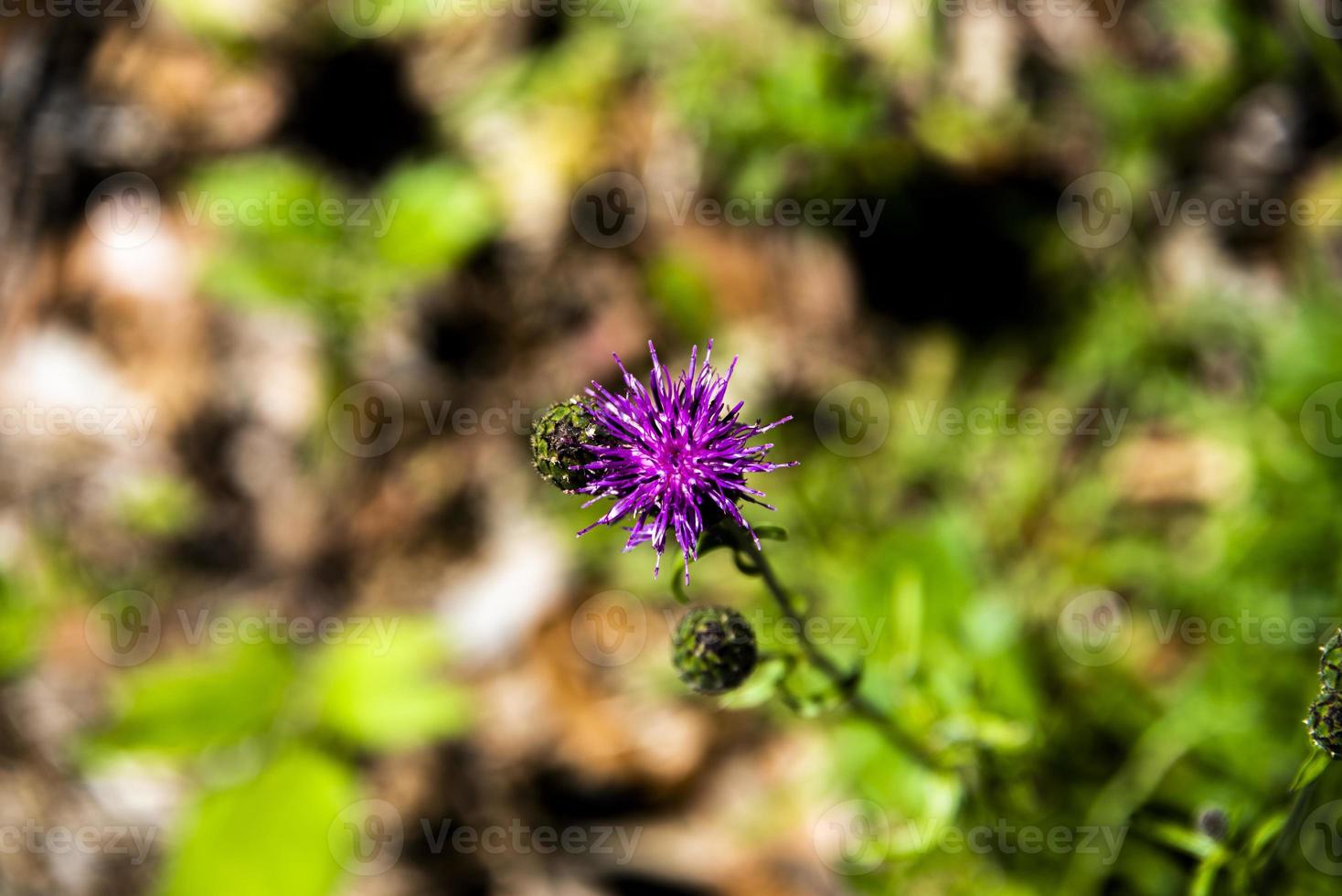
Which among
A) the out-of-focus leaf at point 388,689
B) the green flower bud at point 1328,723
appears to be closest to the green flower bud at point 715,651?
the green flower bud at point 1328,723

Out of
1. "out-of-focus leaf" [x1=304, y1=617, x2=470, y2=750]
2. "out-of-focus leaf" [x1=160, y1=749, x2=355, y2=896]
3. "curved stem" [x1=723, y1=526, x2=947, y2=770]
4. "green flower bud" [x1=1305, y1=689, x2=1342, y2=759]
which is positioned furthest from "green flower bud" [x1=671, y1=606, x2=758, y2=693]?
"out-of-focus leaf" [x1=160, y1=749, x2=355, y2=896]

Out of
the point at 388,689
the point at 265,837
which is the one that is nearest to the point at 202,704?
the point at 265,837

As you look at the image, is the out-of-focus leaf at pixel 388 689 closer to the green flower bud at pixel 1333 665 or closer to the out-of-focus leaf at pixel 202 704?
the out-of-focus leaf at pixel 202 704

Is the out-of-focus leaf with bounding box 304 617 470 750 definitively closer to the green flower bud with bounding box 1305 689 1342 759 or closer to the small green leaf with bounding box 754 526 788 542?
the small green leaf with bounding box 754 526 788 542

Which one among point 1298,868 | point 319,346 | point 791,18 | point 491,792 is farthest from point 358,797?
point 791,18

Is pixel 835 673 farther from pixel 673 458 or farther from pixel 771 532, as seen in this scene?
pixel 673 458

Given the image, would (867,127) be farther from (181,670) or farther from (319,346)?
(181,670)
